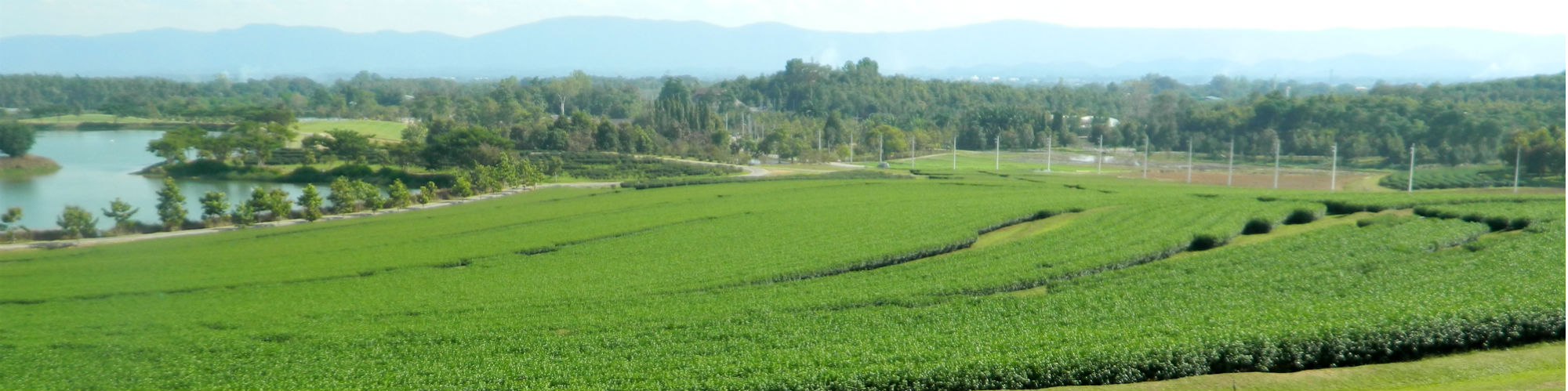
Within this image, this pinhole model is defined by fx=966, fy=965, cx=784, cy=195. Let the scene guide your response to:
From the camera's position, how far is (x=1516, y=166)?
4822 centimetres

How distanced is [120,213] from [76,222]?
2209 mm

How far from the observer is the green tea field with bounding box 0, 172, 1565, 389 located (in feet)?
52.2

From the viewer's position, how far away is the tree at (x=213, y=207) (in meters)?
41.0

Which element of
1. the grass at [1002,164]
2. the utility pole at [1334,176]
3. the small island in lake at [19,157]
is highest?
the small island in lake at [19,157]

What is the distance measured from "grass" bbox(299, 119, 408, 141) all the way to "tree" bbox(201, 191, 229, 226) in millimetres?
26251

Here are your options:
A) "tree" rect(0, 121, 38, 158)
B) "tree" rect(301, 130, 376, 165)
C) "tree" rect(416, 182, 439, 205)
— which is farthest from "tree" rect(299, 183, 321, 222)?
"tree" rect(301, 130, 376, 165)

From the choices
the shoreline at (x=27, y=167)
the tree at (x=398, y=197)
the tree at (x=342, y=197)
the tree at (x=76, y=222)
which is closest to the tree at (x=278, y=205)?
the tree at (x=342, y=197)

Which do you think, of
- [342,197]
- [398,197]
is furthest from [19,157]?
[398,197]

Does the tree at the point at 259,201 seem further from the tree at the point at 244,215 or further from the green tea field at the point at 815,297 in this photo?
the green tea field at the point at 815,297

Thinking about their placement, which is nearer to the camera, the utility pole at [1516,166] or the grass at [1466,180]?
the utility pole at [1516,166]

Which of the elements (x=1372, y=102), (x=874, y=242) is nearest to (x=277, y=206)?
(x=874, y=242)

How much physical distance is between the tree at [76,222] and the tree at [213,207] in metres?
4.65

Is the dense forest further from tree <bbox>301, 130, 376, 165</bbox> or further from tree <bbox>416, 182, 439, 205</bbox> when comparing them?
tree <bbox>416, 182, 439, 205</bbox>

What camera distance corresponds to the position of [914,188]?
49.4m
